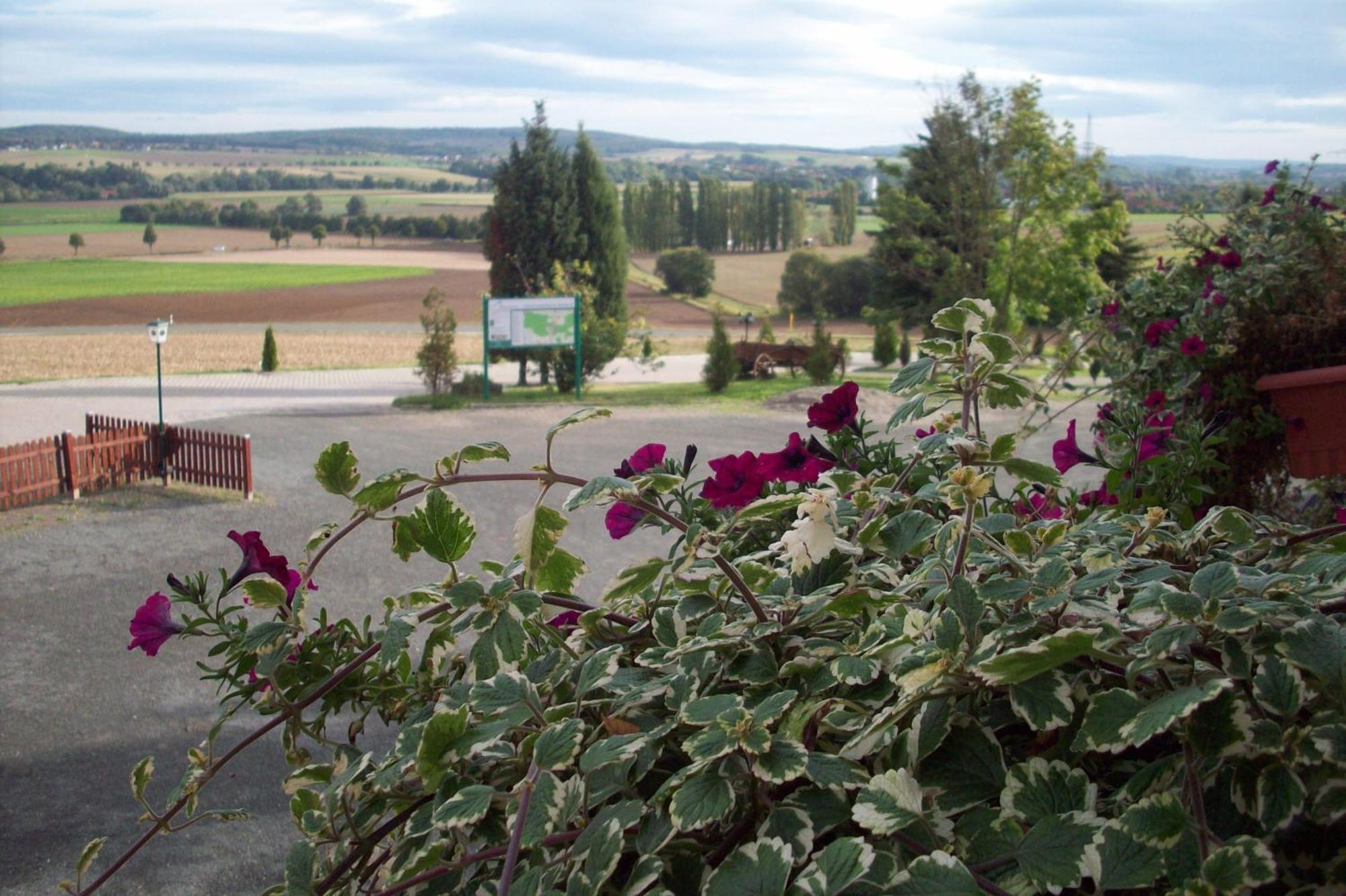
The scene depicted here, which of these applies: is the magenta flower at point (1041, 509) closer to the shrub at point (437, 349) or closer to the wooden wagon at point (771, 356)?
the shrub at point (437, 349)

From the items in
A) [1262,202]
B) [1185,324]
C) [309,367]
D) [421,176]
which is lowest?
[309,367]

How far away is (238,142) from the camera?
300ft

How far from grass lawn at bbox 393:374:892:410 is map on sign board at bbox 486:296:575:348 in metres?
1.01

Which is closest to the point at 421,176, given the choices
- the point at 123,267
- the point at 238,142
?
the point at 238,142

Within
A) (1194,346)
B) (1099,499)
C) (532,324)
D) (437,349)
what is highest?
(1194,346)

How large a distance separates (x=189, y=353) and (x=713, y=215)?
5065 centimetres

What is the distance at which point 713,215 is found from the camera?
74562 mm

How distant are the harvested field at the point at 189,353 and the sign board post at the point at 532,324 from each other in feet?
27.7

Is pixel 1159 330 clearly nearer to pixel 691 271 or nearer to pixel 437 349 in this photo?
pixel 437 349

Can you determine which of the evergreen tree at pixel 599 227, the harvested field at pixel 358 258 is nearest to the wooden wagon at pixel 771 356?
the evergreen tree at pixel 599 227

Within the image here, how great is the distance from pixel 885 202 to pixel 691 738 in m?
25.6

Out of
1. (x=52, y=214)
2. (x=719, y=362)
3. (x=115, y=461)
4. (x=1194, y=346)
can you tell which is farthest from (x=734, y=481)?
(x=52, y=214)

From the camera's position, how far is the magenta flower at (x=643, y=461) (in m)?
1.29

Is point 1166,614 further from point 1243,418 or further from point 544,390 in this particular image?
Result: point 544,390
